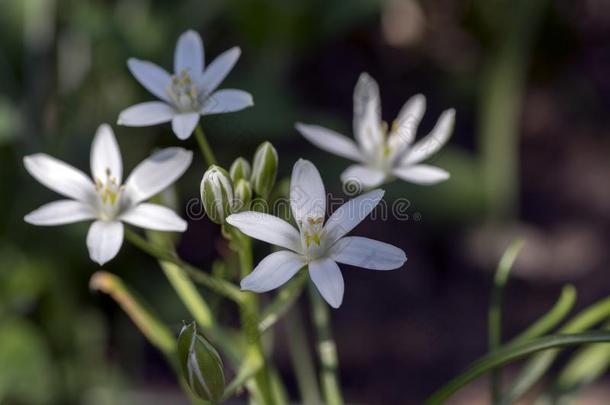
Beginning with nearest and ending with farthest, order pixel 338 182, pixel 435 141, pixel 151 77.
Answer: pixel 151 77 → pixel 435 141 → pixel 338 182

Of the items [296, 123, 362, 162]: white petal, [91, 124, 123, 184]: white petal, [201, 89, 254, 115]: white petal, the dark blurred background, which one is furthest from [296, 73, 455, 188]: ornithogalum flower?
the dark blurred background

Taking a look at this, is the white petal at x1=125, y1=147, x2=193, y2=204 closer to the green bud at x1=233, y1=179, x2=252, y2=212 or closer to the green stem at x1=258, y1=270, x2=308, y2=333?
the green bud at x1=233, y1=179, x2=252, y2=212

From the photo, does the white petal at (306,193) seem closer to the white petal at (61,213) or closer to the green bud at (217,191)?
the green bud at (217,191)

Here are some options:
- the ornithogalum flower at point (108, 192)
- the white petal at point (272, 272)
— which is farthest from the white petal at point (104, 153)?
the white petal at point (272, 272)

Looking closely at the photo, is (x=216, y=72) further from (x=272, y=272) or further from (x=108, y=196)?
(x=272, y=272)

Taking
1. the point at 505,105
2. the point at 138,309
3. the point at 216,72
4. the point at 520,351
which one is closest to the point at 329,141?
the point at 216,72

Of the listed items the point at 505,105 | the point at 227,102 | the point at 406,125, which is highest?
the point at 505,105
